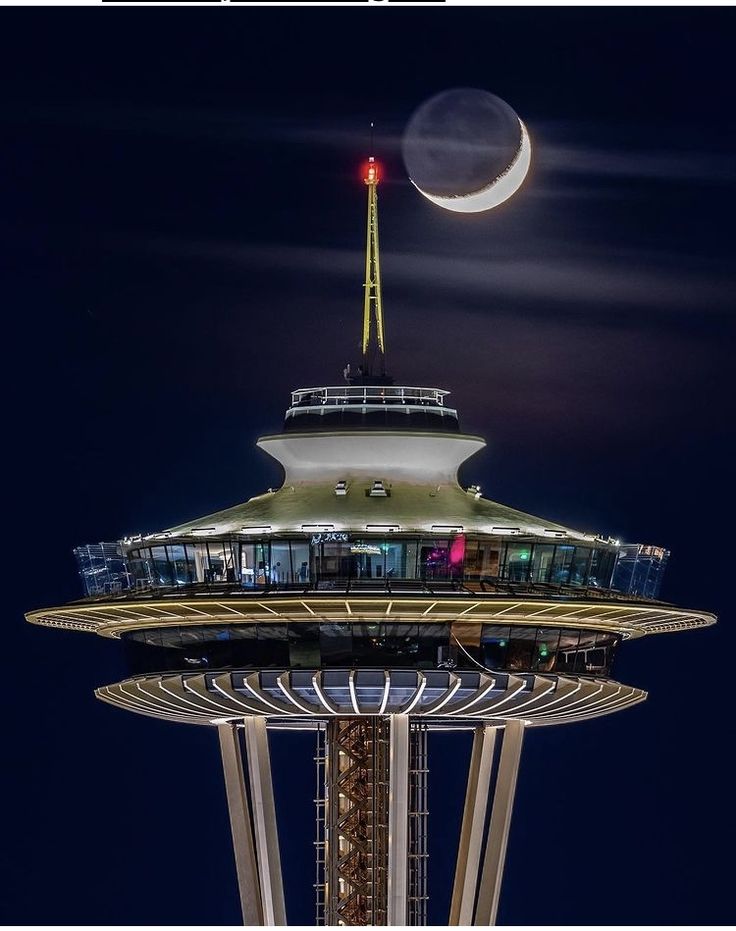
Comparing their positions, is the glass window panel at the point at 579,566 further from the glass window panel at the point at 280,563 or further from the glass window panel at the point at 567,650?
the glass window panel at the point at 280,563

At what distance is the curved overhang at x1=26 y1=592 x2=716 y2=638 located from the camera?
10769cm

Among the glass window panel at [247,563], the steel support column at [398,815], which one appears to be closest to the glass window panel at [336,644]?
the glass window panel at [247,563]

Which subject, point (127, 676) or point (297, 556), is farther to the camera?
point (127, 676)

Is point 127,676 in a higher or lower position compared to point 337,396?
lower

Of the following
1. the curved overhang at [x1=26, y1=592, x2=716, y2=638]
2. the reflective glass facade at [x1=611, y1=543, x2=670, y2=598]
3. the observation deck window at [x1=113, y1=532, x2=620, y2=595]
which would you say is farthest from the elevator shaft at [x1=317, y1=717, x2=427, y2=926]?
the reflective glass facade at [x1=611, y1=543, x2=670, y2=598]

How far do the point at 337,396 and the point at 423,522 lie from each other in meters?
5.88

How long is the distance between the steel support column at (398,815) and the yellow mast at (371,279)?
12.0m

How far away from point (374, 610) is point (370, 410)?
789cm

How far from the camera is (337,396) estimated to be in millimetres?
113938

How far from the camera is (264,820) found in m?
115

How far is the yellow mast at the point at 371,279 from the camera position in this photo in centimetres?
11894

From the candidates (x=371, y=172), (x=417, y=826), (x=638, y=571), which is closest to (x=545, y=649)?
(x=638, y=571)

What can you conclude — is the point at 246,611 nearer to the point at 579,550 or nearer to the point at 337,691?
the point at 337,691

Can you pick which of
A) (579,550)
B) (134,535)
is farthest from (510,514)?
(134,535)
